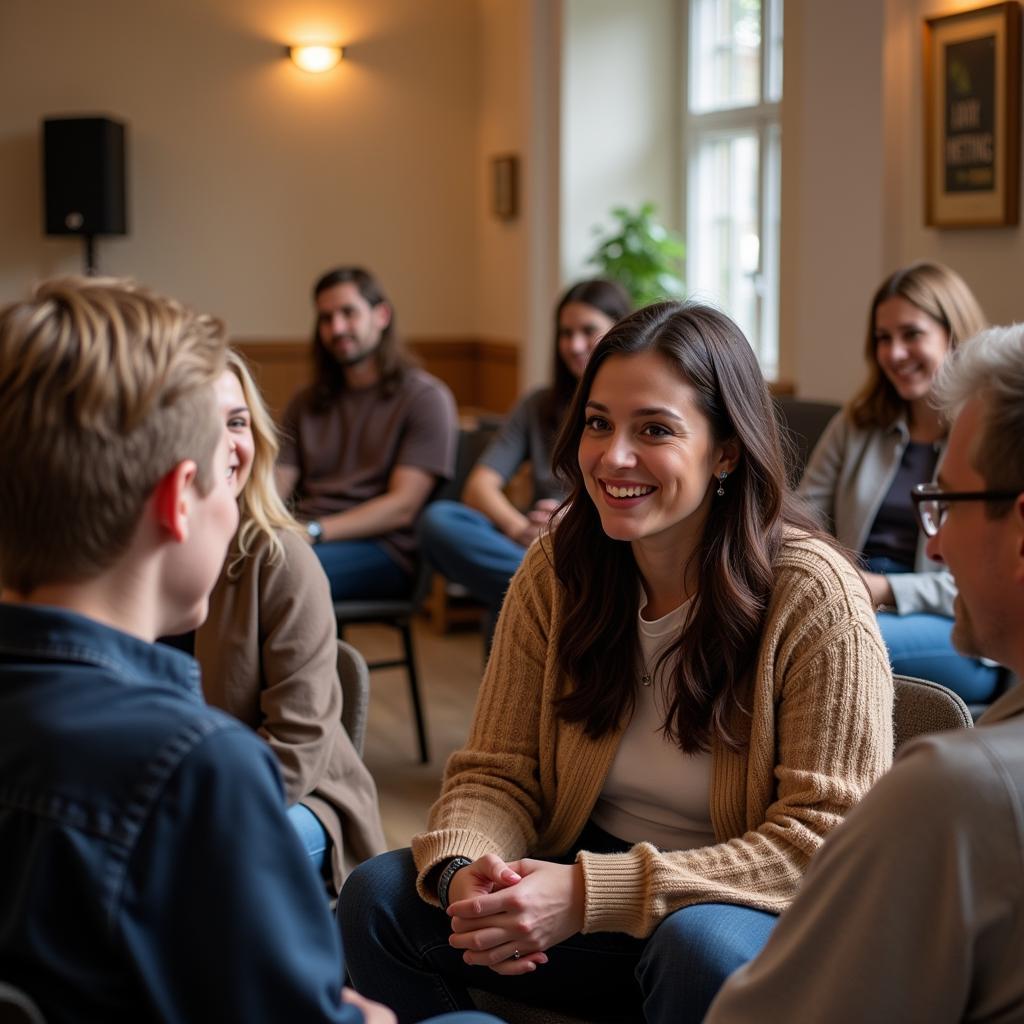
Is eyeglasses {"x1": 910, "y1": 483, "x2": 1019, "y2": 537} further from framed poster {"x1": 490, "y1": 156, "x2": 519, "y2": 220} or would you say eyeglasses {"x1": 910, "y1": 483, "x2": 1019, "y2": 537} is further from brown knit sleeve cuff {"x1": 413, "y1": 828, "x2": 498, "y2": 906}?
framed poster {"x1": 490, "y1": 156, "x2": 519, "y2": 220}

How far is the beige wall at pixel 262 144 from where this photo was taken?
6668mm

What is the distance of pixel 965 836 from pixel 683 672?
79 cm

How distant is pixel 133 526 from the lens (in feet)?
3.30

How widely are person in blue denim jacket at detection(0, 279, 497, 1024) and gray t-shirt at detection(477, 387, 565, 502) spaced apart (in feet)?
10.5

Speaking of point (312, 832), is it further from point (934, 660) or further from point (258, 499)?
point (934, 660)

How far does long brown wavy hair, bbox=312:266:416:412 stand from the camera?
14.6ft

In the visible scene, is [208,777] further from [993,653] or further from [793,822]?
[793,822]

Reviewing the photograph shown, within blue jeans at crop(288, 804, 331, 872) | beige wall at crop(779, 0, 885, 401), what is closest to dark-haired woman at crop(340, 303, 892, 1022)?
blue jeans at crop(288, 804, 331, 872)

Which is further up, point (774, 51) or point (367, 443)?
point (774, 51)

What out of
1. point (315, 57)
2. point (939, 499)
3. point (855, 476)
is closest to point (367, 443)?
point (855, 476)

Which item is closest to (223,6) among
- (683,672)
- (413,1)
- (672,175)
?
(413,1)

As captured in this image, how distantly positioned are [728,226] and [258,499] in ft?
13.1

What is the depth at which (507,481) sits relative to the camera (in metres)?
4.28

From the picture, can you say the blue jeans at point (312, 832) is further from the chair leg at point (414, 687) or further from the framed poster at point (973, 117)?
the framed poster at point (973, 117)
